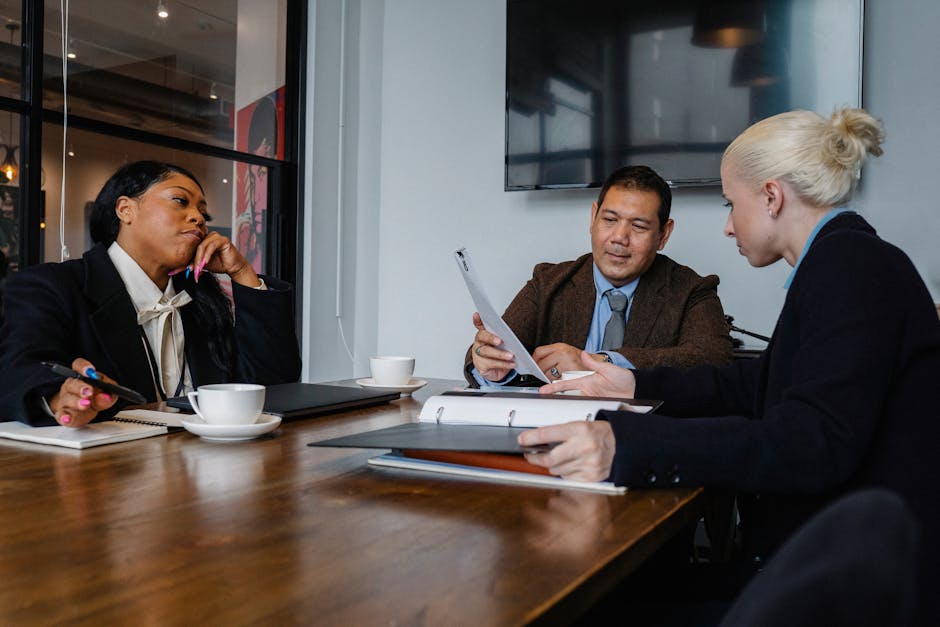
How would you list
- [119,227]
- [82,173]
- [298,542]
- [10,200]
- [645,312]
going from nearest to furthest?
[298,542], [119,227], [645,312], [10,200], [82,173]

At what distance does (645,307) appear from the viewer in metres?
2.11

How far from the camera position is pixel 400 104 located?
374cm

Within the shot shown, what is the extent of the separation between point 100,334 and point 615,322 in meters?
1.29

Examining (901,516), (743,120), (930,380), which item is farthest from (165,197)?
(743,120)

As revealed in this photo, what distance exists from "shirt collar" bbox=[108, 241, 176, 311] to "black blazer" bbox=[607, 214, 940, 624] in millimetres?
1286

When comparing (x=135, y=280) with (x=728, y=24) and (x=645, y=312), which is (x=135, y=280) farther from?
(x=728, y=24)

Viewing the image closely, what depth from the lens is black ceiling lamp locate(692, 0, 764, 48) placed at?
2.83m

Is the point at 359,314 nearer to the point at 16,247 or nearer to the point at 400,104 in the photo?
the point at 400,104

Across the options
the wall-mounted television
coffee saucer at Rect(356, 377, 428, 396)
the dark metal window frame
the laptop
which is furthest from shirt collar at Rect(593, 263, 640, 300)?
the dark metal window frame

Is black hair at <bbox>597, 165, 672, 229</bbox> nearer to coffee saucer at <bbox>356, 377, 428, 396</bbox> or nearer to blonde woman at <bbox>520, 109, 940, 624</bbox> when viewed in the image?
coffee saucer at <bbox>356, 377, 428, 396</bbox>

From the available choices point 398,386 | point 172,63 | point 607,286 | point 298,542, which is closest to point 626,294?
point 607,286

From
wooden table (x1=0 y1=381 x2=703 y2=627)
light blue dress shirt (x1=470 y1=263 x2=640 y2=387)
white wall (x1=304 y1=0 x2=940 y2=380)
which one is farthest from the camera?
white wall (x1=304 y1=0 x2=940 y2=380)

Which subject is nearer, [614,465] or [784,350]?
[614,465]

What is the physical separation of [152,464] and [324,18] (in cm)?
317
